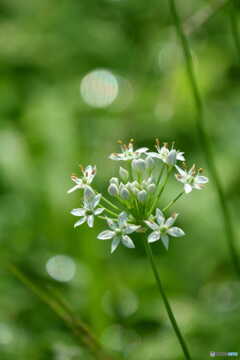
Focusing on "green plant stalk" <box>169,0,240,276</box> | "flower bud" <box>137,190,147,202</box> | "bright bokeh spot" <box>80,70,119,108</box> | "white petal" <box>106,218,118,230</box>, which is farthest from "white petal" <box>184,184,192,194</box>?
"bright bokeh spot" <box>80,70,119,108</box>

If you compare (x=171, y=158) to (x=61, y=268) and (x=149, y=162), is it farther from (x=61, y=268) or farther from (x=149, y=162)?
(x=61, y=268)

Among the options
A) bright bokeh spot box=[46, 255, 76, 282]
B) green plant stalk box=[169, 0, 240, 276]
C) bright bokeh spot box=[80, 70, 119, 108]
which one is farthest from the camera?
bright bokeh spot box=[80, 70, 119, 108]

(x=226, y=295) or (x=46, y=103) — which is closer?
(x=226, y=295)

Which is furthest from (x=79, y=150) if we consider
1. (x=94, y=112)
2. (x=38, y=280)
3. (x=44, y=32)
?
(x=44, y=32)

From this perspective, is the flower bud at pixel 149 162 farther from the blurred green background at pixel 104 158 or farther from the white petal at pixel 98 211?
the blurred green background at pixel 104 158

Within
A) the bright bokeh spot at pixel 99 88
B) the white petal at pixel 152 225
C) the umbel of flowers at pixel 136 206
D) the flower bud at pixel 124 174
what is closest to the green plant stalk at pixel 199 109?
the umbel of flowers at pixel 136 206

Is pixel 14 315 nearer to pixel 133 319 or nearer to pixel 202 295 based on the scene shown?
pixel 133 319

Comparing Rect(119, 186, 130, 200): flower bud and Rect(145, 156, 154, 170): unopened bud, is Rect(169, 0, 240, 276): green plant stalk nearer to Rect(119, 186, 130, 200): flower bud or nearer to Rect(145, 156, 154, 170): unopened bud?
Rect(145, 156, 154, 170): unopened bud
